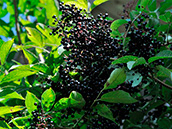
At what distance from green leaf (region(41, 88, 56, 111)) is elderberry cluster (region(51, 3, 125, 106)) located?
0.07m

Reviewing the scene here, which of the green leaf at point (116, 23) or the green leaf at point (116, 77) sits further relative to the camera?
the green leaf at point (116, 23)

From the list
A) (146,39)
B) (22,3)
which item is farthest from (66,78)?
(22,3)

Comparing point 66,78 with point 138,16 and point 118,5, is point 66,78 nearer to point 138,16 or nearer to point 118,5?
point 138,16

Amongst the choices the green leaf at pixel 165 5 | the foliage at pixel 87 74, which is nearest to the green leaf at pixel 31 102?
the foliage at pixel 87 74

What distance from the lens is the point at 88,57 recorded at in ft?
2.91

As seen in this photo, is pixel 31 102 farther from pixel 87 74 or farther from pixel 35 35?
pixel 35 35

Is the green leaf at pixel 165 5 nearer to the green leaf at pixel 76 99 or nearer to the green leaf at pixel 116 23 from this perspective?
the green leaf at pixel 116 23

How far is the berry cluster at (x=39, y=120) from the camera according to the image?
813 mm

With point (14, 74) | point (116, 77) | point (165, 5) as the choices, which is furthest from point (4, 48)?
point (165, 5)

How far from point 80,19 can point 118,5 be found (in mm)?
1068

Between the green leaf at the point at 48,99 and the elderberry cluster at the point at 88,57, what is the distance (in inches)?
2.8

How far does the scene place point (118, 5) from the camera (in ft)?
6.31

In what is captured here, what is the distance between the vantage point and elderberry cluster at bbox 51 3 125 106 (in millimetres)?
883

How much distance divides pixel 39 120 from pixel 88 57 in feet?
0.95
